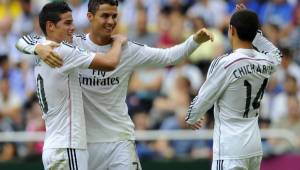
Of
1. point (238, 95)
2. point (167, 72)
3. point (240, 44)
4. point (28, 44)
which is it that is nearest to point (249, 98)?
point (238, 95)

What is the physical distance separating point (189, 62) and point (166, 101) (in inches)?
40.6

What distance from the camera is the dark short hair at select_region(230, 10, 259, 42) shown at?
9250 mm

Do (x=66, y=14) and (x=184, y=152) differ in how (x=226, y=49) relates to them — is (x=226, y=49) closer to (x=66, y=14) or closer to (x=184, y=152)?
(x=184, y=152)

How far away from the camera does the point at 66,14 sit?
9.45 meters

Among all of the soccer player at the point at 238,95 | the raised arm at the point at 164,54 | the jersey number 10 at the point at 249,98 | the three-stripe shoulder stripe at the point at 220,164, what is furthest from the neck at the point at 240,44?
the three-stripe shoulder stripe at the point at 220,164

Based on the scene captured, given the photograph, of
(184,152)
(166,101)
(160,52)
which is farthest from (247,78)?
(166,101)

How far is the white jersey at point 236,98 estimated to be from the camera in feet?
30.3

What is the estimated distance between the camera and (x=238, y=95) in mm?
9273

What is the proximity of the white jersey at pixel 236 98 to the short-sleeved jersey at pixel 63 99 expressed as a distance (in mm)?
1114

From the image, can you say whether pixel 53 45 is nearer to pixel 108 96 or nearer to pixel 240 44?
pixel 108 96

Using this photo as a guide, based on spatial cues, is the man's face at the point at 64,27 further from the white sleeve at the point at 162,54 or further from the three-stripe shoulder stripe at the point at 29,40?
the white sleeve at the point at 162,54

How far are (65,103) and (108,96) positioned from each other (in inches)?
23.3

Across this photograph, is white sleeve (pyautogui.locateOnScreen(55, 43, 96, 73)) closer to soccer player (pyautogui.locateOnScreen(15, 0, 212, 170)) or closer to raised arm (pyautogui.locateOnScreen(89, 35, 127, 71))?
raised arm (pyautogui.locateOnScreen(89, 35, 127, 71))

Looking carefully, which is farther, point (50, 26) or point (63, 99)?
point (50, 26)
